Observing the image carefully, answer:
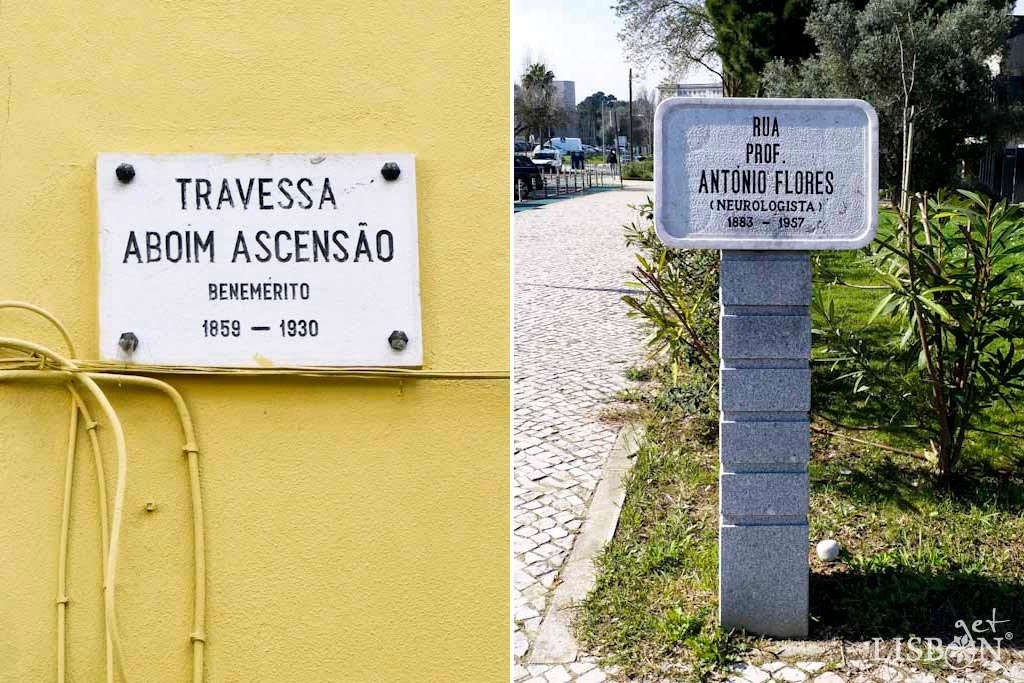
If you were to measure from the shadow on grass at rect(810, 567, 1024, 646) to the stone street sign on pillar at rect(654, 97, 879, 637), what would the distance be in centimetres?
21

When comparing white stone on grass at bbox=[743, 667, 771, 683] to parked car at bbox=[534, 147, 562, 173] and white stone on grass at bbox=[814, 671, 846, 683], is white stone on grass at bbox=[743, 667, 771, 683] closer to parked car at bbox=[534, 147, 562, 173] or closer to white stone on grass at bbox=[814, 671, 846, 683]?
white stone on grass at bbox=[814, 671, 846, 683]

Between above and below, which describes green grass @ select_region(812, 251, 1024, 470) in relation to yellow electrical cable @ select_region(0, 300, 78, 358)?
below

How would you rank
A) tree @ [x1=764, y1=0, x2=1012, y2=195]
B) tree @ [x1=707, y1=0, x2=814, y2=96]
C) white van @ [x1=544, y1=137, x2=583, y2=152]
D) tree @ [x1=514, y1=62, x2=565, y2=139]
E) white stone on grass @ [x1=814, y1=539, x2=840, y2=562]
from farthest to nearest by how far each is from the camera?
white van @ [x1=544, y1=137, x2=583, y2=152] → tree @ [x1=514, y1=62, x2=565, y2=139] → tree @ [x1=707, y1=0, x2=814, y2=96] → tree @ [x1=764, y1=0, x2=1012, y2=195] → white stone on grass @ [x1=814, y1=539, x2=840, y2=562]

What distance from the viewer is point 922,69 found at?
2273 centimetres

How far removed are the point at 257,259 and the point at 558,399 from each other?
16.7 feet

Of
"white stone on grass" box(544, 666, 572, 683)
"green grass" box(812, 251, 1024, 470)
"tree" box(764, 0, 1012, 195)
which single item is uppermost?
"tree" box(764, 0, 1012, 195)

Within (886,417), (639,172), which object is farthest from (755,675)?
(639,172)

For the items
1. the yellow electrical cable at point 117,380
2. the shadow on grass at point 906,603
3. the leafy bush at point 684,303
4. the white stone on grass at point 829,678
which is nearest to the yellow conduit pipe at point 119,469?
the yellow electrical cable at point 117,380

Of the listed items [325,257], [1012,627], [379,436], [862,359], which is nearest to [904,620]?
[1012,627]

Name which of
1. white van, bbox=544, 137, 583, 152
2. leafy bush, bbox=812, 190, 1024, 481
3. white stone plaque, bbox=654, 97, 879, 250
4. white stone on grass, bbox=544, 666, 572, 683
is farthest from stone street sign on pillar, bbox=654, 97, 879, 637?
white van, bbox=544, 137, 583, 152

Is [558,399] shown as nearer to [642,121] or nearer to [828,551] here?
[828,551]

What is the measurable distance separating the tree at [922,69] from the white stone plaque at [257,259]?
21.7 metres

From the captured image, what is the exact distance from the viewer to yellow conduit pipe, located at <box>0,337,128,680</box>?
230cm

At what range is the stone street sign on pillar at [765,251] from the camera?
11.5 feet
